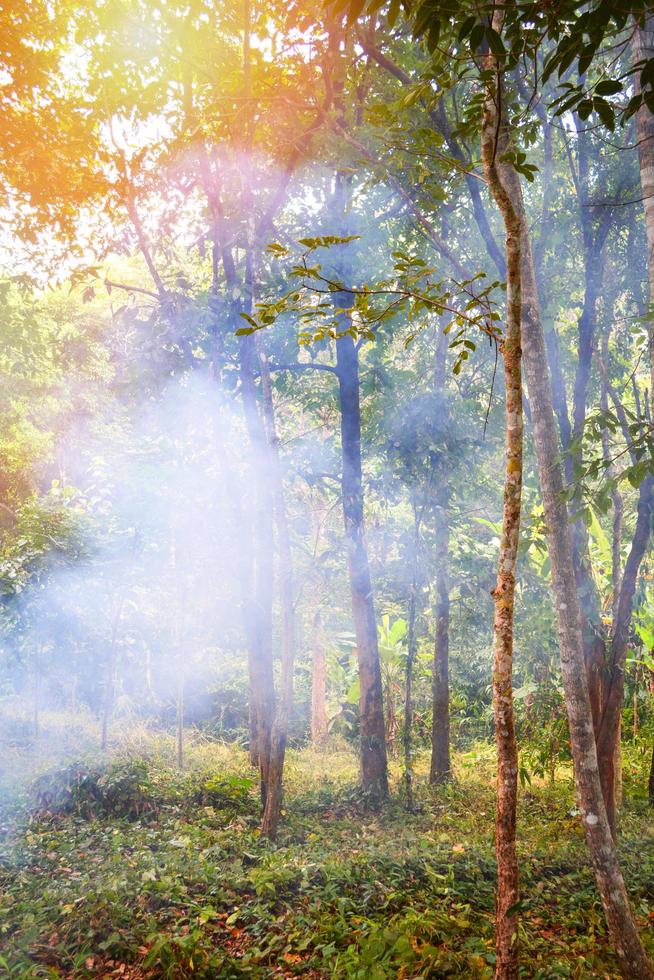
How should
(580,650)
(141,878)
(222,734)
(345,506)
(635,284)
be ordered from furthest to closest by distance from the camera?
1. (222,734)
2. (345,506)
3. (635,284)
4. (141,878)
5. (580,650)

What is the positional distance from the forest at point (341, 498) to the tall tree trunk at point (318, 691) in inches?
5.0

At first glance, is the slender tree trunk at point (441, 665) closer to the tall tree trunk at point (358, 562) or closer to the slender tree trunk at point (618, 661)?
the tall tree trunk at point (358, 562)

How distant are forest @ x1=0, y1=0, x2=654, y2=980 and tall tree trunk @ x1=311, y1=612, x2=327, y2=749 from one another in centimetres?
13

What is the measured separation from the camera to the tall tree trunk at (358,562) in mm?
9477

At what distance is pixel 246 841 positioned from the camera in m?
6.95

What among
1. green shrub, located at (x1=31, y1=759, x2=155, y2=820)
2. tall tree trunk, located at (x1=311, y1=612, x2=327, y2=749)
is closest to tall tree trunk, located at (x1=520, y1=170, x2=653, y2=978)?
green shrub, located at (x1=31, y1=759, x2=155, y2=820)

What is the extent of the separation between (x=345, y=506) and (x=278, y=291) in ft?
11.0

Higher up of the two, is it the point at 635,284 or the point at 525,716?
the point at 635,284

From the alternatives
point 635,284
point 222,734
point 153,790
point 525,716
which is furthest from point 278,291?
point 222,734

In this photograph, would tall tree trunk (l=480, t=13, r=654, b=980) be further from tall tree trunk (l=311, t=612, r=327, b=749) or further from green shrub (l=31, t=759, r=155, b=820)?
tall tree trunk (l=311, t=612, r=327, b=749)

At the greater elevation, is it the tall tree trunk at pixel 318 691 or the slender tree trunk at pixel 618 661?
the slender tree trunk at pixel 618 661

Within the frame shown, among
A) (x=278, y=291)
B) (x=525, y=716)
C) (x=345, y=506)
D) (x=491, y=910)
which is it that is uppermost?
(x=278, y=291)

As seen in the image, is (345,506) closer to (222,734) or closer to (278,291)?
(278,291)

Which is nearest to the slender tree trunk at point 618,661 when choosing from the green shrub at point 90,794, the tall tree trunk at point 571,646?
the tall tree trunk at point 571,646
